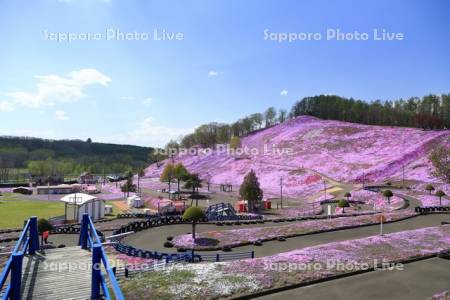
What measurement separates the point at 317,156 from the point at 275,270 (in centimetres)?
9932

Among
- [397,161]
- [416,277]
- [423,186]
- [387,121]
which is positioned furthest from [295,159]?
[416,277]

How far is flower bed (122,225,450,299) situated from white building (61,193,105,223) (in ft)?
139

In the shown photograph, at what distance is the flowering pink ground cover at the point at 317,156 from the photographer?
96000 millimetres

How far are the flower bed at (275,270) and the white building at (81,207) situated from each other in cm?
4242

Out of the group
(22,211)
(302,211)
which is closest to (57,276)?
(302,211)

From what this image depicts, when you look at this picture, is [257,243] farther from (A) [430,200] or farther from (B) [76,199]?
(A) [430,200]

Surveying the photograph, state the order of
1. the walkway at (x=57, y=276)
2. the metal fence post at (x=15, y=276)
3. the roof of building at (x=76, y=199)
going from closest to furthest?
the metal fence post at (x=15, y=276) → the walkway at (x=57, y=276) → the roof of building at (x=76, y=199)

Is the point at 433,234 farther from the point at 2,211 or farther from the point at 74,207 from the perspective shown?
the point at 2,211

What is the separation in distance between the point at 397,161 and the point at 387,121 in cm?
7910

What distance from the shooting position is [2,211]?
230 ft

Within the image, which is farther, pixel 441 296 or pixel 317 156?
pixel 317 156

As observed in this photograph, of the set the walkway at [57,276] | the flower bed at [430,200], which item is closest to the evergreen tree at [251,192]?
the flower bed at [430,200]

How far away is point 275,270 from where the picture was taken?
2433cm

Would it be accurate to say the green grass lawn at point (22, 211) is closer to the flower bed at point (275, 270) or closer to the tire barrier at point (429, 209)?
the flower bed at point (275, 270)
